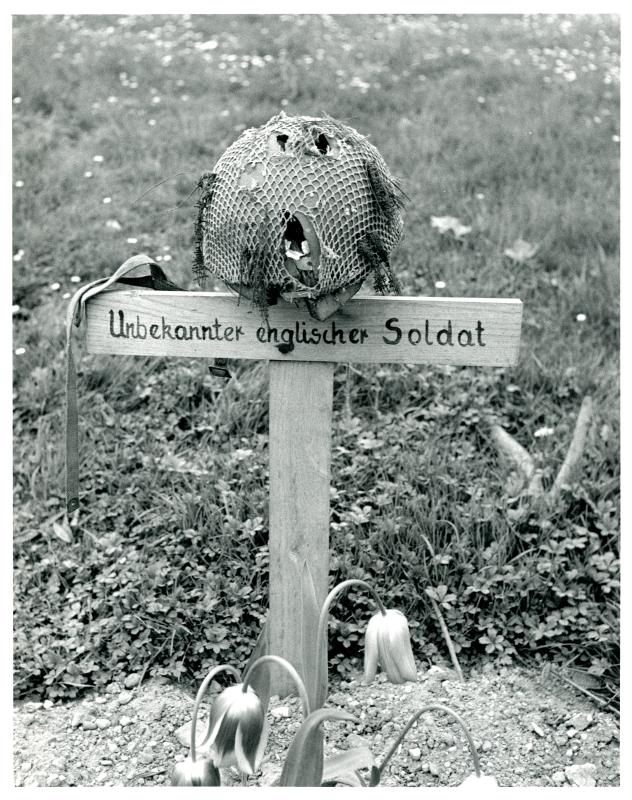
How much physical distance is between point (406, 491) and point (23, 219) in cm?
241

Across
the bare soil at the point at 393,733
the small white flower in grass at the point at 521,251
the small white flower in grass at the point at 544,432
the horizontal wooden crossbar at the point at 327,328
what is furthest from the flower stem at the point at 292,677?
the small white flower in grass at the point at 521,251

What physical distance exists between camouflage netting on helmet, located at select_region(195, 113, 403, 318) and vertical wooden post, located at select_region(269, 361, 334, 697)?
192 millimetres

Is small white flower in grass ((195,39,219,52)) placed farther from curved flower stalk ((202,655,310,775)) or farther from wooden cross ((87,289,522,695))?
curved flower stalk ((202,655,310,775))

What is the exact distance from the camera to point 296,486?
6.51ft

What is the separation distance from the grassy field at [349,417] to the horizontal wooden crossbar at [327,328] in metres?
0.30

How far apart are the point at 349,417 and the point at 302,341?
106 cm

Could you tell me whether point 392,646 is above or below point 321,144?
below

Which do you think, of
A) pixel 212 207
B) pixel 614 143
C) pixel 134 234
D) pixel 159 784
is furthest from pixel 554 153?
pixel 159 784

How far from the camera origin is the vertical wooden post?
1.93 metres

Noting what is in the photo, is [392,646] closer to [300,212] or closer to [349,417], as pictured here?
[300,212]

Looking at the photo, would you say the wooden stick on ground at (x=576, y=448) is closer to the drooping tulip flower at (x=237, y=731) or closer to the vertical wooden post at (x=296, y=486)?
the vertical wooden post at (x=296, y=486)

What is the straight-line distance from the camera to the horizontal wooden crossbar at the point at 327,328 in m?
1.86

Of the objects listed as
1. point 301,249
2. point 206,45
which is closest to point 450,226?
point 301,249

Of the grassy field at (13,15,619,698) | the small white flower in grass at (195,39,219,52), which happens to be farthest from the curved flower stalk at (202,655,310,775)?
the small white flower in grass at (195,39,219,52)
